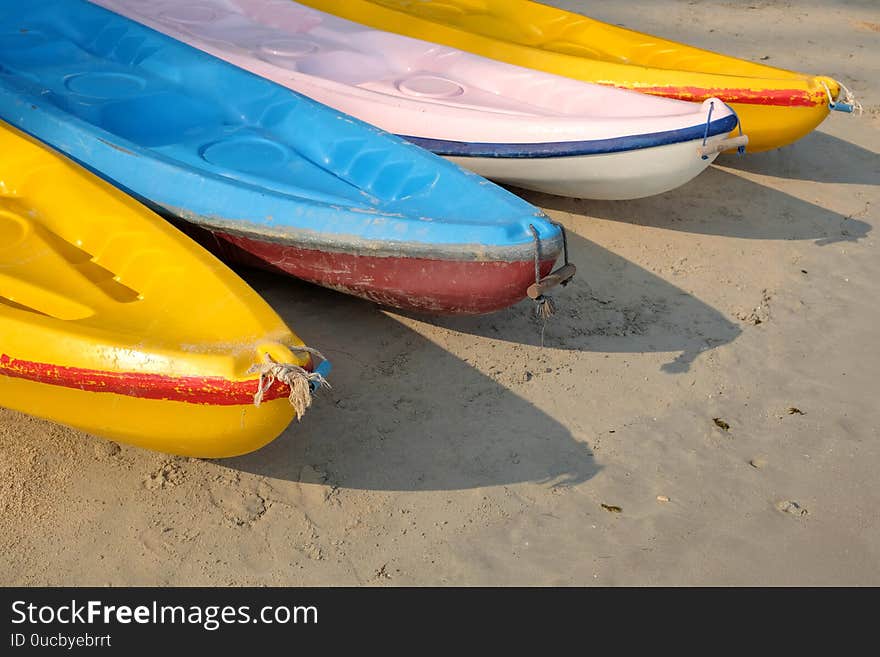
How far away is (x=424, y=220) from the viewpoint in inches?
138

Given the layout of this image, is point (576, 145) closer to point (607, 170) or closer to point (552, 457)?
point (607, 170)

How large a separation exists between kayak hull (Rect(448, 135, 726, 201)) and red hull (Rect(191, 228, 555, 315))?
94 cm

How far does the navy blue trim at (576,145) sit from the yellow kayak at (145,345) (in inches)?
53.8

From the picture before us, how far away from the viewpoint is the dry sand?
3.00 m

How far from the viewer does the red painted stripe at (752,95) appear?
4.76 m

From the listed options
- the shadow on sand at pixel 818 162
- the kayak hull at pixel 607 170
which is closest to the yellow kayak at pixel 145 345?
the kayak hull at pixel 607 170

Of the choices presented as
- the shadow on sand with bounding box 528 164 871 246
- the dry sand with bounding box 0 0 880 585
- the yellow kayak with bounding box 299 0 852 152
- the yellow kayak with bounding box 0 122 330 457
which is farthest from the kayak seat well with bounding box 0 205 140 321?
the yellow kayak with bounding box 299 0 852 152

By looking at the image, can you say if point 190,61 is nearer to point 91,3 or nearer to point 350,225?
point 91,3

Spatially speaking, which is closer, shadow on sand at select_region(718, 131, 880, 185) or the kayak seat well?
the kayak seat well

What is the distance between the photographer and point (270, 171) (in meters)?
4.09

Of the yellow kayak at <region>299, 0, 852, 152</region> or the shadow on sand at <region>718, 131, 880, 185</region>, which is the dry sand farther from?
the shadow on sand at <region>718, 131, 880, 185</region>

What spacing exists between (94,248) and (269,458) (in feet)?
2.92

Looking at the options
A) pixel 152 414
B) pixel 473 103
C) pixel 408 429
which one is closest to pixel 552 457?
pixel 408 429

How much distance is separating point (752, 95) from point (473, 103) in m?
1.23
